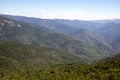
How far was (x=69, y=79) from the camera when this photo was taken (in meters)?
184

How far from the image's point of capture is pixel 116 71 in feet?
637

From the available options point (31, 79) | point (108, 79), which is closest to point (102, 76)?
point (108, 79)

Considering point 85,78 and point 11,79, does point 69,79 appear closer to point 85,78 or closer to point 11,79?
point 85,78

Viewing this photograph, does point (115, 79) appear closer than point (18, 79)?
Yes

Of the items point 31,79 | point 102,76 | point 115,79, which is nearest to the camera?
point 115,79

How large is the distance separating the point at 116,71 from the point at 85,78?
26.4 metres

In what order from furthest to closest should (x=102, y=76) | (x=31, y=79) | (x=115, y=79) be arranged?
(x=31, y=79) → (x=102, y=76) → (x=115, y=79)

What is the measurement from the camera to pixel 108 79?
591ft

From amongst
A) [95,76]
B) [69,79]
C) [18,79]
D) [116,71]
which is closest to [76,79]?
[69,79]

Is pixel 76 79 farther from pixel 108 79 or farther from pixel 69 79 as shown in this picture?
pixel 108 79

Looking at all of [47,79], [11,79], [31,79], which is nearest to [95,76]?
[47,79]

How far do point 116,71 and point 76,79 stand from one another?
34.1 m

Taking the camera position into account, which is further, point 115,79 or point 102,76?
point 102,76

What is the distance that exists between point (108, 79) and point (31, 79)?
199ft
